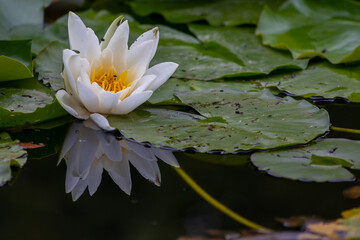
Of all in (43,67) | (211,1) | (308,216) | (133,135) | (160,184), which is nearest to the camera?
(308,216)

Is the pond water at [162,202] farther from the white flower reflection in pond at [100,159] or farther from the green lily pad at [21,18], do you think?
the green lily pad at [21,18]

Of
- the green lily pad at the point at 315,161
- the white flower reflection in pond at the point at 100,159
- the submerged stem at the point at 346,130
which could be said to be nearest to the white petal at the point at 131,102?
the white flower reflection in pond at the point at 100,159

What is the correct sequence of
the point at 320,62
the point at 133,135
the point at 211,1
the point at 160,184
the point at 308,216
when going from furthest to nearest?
the point at 211,1, the point at 320,62, the point at 133,135, the point at 160,184, the point at 308,216

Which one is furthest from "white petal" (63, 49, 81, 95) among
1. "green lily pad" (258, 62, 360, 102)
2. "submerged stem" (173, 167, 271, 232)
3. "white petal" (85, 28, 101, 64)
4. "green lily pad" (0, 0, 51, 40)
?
"green lily pad" (258, 62, 360, 102)

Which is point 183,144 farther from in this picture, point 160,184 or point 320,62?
point 320,62

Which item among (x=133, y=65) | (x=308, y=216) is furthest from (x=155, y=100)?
(x=308, y=216)

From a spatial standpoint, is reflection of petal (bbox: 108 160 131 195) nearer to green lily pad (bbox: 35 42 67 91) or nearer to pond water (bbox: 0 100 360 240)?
pond water (bbox: 0 100 360 240)

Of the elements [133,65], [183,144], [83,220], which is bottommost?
[83,220]
